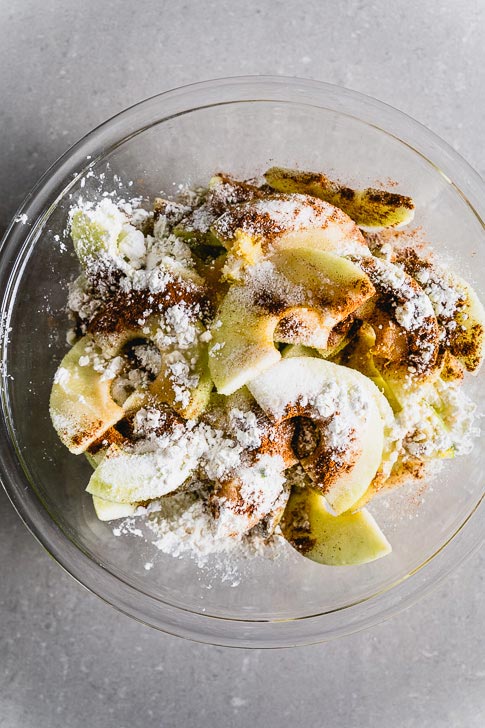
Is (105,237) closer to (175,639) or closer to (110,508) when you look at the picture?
(110,508)

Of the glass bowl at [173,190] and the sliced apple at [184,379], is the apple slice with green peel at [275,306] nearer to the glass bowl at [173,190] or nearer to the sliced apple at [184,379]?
the sliced apple at [184,379]

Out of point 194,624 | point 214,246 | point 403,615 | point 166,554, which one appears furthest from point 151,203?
point 403,615

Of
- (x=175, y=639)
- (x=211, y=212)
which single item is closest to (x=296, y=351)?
(x=211, y=212)

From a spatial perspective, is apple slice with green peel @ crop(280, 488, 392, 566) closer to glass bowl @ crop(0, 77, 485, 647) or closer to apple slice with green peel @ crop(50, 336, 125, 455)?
glass bowl @ crop(0, 77, 485, 647)

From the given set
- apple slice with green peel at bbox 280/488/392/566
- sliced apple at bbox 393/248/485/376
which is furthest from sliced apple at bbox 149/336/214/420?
sliced apple at bbox 393/248/485/376

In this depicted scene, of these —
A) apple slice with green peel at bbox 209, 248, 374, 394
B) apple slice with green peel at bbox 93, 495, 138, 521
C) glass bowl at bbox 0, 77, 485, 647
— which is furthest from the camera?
glass bowl at bbox 0, 77, 485, 647

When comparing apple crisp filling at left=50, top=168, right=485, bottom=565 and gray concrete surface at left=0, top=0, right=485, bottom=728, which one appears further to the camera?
gray concrete surface at left=0, top=0, right=485, bottom=728
